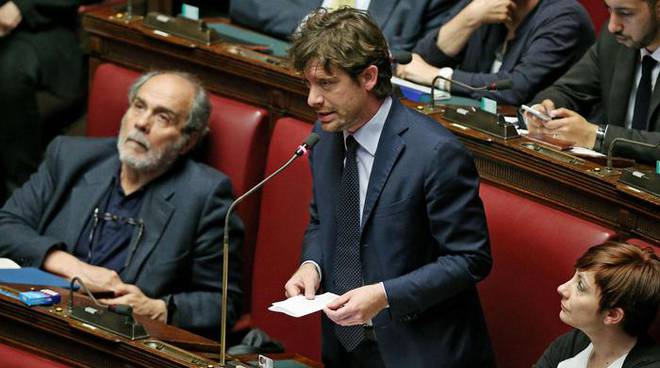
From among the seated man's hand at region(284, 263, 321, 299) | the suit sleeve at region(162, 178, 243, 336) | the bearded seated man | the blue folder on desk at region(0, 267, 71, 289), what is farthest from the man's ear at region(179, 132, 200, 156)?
the seated man's hand at region(284, 263, 321, 299)

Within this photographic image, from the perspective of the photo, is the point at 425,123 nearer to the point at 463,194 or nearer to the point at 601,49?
the point at 463,194

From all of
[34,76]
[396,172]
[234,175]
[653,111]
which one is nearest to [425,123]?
[396,172]

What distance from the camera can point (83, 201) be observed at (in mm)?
2518

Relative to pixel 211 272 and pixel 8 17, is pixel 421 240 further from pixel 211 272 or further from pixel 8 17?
pixel 8 17

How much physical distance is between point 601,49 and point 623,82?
9 cm

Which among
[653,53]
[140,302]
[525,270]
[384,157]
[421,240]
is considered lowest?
[140,302]

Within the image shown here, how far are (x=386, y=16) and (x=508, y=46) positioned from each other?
0.30 m

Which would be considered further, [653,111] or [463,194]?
[653,111]

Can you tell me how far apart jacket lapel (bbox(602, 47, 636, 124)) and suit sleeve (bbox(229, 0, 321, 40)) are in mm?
782

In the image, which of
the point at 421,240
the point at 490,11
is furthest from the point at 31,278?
the point at 490,11

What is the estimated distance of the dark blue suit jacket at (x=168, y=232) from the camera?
7.97 feet

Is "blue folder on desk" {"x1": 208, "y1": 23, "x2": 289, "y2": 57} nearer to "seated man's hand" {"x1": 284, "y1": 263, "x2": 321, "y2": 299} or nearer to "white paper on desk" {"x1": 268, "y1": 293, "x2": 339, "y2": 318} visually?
"seated man's hand" {"x1": 284, "y1": 263, "x2": 321, "y2": 299}

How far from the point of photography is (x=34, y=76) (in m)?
3.14

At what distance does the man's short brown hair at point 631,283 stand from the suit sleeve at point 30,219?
1.06m
